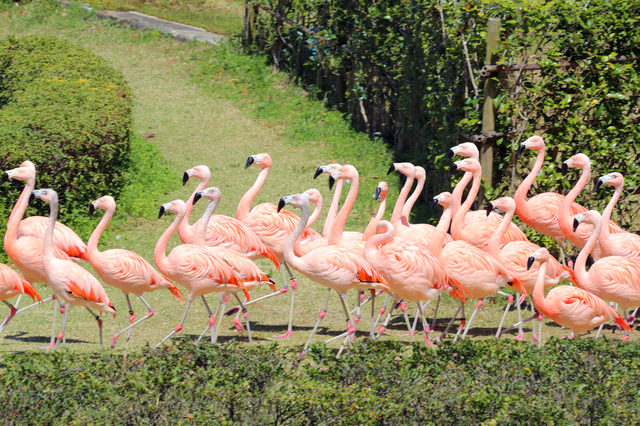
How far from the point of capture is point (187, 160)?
1141cm

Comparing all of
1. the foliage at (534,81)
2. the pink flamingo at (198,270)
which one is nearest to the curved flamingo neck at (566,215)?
the foliage at (534,81)

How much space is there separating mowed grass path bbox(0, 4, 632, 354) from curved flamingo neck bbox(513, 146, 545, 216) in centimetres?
106

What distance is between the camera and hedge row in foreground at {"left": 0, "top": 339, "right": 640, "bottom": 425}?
4.33 m

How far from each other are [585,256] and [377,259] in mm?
1968

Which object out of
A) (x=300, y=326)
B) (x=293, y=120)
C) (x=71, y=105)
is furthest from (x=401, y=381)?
(x=293, y=120)

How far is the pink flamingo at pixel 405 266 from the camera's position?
6.04m

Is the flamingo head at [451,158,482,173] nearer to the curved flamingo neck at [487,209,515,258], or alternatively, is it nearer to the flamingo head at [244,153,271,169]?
the curved flamingo neck at [487,209,515,258]

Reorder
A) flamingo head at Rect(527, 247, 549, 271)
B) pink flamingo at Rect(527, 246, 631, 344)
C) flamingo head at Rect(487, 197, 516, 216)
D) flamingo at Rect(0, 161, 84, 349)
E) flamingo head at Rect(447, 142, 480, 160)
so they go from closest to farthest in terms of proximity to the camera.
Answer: pink flamingo at Rect(527, 246, 631, 344)
flamingo head at Rect(527, 247, 549, 271)
flamingo at Rect(0, 161, 84, 349)
flamingo head at Rect(487, 197, 516, 216)
flamingo head at Rect(447, 142, 480, 160)

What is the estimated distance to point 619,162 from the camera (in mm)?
7727

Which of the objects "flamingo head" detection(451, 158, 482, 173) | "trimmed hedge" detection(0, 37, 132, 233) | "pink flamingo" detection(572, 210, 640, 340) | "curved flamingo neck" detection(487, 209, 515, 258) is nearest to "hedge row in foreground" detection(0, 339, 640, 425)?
"pink flamingo" detection(572, 210, 640, 340)

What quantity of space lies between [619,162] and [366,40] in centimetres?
514

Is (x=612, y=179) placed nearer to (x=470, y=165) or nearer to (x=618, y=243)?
(x=618, y=243)

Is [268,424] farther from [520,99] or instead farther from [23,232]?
[520,99]

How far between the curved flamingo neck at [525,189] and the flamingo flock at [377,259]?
Answer: 0.01 metres
